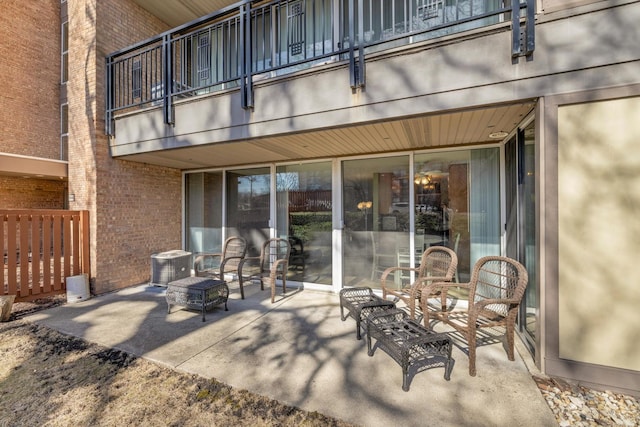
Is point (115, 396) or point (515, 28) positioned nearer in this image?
point (115, 396)

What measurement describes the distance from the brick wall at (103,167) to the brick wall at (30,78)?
193 inches

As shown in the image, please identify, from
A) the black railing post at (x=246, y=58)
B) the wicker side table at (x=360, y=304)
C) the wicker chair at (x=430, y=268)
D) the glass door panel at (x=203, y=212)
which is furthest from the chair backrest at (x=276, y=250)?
the black railing post at (x=246, y=58)

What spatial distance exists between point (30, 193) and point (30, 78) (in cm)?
338

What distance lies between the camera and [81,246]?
5.04m

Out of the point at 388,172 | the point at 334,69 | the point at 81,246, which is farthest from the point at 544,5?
the point at 81,246

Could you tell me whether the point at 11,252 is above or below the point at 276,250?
above

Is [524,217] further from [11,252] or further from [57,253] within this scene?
[11,252]

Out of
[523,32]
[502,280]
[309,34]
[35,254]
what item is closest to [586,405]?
[502,280]

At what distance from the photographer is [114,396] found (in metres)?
2.34

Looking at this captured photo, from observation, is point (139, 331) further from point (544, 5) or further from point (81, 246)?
point (544, 5)

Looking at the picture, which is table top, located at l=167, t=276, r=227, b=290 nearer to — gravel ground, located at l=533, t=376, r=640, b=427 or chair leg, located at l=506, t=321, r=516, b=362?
chair leg, located at l=506, t=321, r=516, b=362

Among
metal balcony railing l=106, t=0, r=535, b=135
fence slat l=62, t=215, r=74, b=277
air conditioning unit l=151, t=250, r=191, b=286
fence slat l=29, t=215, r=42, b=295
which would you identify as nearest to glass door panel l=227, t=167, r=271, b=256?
air conditioning unit l=151, t=250, r=191, b=286

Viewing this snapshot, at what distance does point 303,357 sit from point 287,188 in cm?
334

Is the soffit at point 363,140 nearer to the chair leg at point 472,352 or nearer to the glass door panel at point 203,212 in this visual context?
the glass door panel at point 203,212
